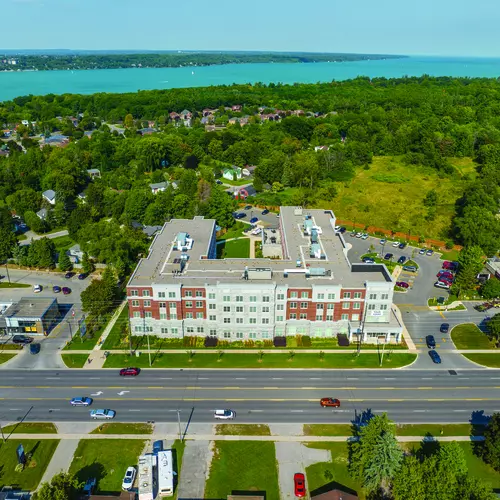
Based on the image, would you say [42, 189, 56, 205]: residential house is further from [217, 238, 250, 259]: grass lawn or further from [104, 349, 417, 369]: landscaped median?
[104, 349, 417, 369]: landscaped median

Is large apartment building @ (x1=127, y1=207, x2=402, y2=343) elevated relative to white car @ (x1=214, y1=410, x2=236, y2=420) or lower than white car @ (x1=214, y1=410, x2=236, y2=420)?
elevated

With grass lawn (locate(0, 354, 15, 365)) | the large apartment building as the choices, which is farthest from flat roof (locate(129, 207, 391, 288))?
grass lawn (locate(0, 354, 15, 365))

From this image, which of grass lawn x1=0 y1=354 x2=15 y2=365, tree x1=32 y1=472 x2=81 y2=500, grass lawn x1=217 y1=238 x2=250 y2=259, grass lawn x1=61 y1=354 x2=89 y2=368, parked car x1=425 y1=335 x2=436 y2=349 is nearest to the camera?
tree x1=32 y1=472 x2=81 y2=500

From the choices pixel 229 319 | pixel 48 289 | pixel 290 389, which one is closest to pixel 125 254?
pixel 48 289

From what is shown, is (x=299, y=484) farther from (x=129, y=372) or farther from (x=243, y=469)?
(x=129, y=372)

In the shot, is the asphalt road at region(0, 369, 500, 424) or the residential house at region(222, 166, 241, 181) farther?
the residential house at region(222, 166, 241, 181)

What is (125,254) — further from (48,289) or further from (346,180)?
(346,180)
